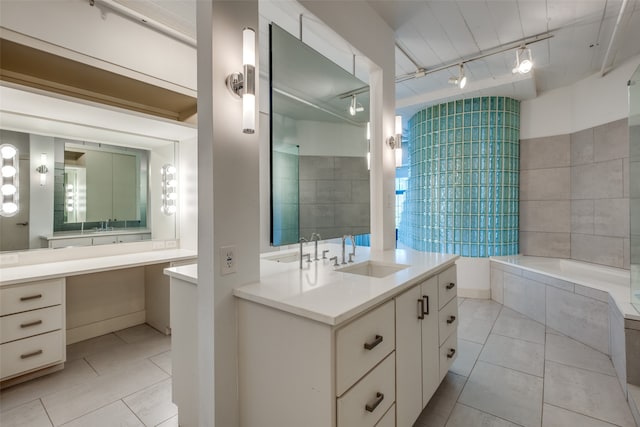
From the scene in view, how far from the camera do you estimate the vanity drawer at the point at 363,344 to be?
102 centimetres

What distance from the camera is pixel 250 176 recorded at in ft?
4.44

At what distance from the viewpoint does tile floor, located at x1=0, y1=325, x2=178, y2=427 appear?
5.71ft

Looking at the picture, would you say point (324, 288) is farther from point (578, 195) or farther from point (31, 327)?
point (578, 195)

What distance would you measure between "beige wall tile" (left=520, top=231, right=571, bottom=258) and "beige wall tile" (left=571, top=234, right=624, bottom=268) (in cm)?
7

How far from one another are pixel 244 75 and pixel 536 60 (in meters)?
3.44

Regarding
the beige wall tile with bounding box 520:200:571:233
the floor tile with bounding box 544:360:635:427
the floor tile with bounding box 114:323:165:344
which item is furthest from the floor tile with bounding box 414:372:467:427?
the beige wall tile with bounding box 520:200:571:233

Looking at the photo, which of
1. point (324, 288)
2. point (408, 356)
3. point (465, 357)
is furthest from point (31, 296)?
point (465, 357)

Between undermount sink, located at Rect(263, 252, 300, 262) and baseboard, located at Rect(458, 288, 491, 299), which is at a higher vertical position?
undermount sink, located at Rect(263, 252, 300, 262)

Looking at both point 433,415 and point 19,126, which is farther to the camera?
point 19,126

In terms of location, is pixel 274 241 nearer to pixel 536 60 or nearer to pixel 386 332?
pixel 386 332

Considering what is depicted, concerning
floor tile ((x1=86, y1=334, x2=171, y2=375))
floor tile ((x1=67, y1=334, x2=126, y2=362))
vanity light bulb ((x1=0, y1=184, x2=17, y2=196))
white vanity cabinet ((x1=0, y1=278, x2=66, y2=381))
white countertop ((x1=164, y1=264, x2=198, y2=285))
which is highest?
vanity light bulb ((x1=0, y1=184, x2=17, y2=196))

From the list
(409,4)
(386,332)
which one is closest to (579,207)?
(409,4)

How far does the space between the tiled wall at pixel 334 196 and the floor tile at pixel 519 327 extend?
1865 millimetres

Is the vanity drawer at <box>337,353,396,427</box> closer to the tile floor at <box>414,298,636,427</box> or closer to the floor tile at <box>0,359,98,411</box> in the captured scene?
the tile floor at <box>414,298,636,427</box>
